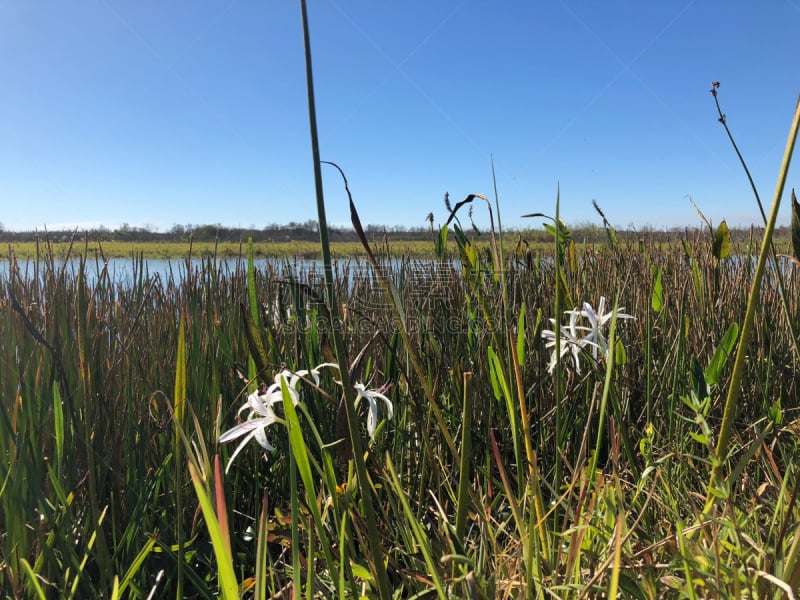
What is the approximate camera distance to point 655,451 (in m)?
1.16

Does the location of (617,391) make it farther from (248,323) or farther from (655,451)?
(248,323)

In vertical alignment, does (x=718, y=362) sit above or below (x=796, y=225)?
below

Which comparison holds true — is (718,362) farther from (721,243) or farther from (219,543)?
(219,543)

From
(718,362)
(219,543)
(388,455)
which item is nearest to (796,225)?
(718,362)

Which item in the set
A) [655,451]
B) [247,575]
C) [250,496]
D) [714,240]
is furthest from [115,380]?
[714,240]

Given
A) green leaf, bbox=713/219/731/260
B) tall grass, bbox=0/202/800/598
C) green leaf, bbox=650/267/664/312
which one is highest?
green leaf, bbox=713/219/731/260

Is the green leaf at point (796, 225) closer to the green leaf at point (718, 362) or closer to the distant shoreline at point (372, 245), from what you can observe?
the green leaf at point (718, 362)

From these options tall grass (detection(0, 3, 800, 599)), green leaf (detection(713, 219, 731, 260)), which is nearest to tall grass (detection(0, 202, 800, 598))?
tall grass (detection(0, 3, 800, 599))

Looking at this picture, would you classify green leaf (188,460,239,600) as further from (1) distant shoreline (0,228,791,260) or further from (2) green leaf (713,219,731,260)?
(2) green leaf (713,219,731,260)

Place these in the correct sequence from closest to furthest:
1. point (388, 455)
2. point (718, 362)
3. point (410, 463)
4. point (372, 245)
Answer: point (388, 455)
point (718, 362)
point (410, 463)
point (372, 245)

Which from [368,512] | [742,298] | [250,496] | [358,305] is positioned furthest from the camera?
[358,305]

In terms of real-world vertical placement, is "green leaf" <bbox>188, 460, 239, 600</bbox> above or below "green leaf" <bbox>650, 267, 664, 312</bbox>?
below

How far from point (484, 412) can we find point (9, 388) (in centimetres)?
97

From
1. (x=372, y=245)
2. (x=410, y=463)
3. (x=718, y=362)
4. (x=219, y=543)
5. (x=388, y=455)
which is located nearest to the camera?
(x=219, y=543)
